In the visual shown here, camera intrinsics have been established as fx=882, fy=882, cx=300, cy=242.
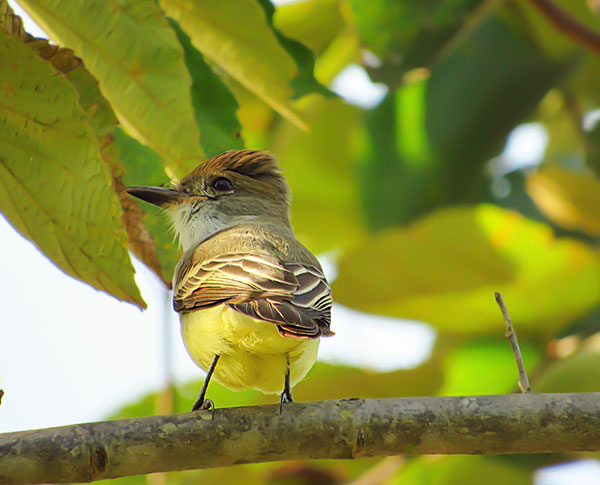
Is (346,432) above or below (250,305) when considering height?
below

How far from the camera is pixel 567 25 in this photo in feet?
11.9

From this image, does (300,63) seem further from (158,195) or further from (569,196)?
(569,196)

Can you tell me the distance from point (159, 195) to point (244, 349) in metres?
0.88

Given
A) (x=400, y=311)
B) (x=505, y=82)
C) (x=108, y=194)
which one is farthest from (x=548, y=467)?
(x=108, y=194)

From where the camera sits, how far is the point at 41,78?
2.06m

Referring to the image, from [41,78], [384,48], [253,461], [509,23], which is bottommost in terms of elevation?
[253,461]

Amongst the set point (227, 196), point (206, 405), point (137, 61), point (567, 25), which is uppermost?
point (567, 25)

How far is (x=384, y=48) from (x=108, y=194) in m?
2.11

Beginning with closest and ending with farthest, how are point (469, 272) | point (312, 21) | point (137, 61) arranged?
point (137, 61)
point (469, 272)
point (312, 21)

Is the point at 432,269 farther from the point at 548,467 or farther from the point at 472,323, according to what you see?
the point at 548,467

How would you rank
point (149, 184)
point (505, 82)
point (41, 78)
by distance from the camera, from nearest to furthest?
point (41, 78)
point (149, 184)
point (505, 82)

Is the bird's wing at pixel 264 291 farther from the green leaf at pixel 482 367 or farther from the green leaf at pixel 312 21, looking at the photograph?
the green leaf at pixel 312 21

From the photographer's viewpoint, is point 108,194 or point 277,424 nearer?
point 108,194

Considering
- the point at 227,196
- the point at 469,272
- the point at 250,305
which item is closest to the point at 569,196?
the point at 469,272
